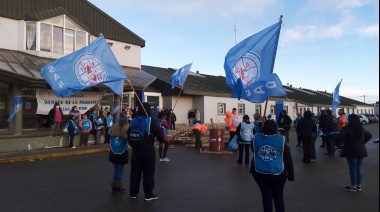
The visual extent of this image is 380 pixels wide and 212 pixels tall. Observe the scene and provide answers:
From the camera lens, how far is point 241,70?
9375 millimetres

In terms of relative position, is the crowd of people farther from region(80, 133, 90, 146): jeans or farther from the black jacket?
region(80, 133, 90, 146): jeans

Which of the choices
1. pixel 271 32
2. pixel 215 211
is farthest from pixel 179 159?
pixel 215 211

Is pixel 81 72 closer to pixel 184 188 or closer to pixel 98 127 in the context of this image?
pixel 184 188

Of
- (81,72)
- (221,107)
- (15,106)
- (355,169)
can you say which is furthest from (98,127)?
(221,107)

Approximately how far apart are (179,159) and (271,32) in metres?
5.34

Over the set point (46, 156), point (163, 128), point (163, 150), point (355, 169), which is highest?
point (163, 128)

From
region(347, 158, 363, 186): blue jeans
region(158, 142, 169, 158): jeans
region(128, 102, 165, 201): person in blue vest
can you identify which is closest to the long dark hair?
region(347, 158, 363, 186): blue jeans

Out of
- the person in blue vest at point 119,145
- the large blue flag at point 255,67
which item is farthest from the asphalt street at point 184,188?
the large blue flag at point 255,67

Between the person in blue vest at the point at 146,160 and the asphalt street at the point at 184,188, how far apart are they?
0.24 m

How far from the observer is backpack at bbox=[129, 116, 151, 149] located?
21.0ft

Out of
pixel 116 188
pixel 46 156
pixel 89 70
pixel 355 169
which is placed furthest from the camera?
pixel 46 156

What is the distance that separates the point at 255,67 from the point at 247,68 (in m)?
0.21

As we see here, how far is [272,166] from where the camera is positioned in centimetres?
481

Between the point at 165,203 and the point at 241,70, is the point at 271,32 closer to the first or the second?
the point at 241,70
